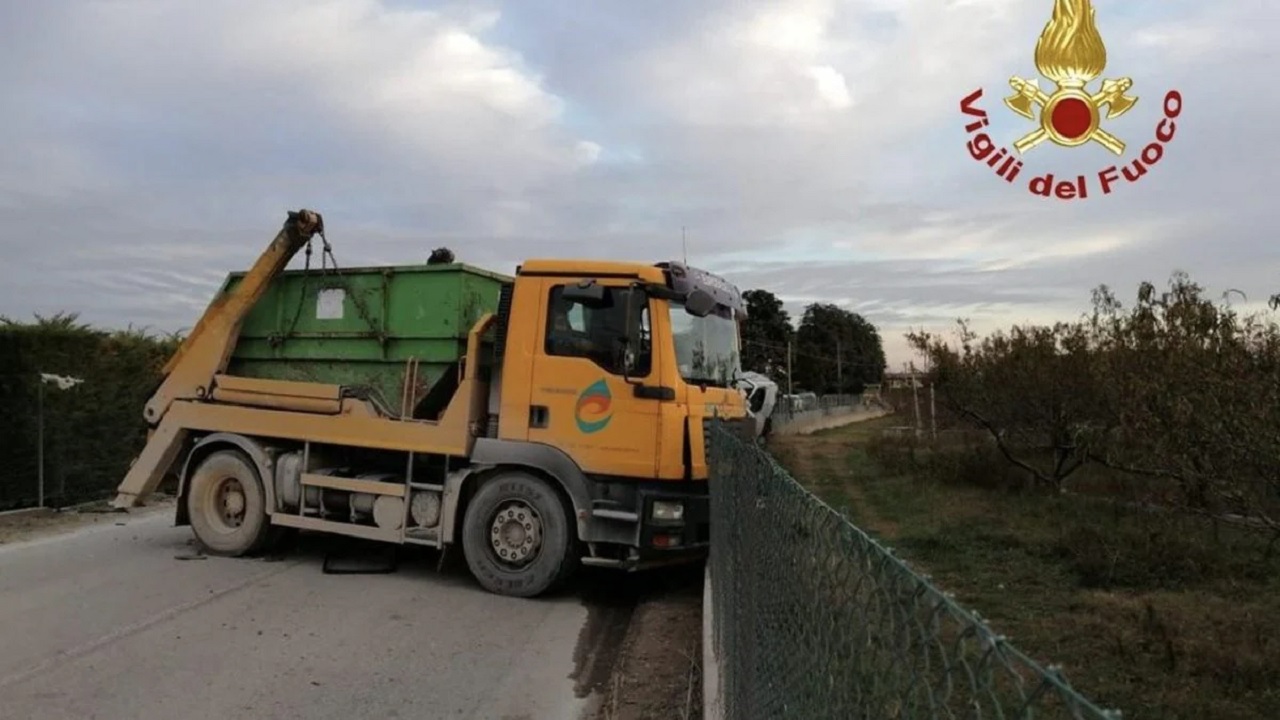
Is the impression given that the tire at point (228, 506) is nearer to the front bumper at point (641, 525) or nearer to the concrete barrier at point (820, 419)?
the front bumper at point (641, 525)

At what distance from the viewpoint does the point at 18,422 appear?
12.1 m

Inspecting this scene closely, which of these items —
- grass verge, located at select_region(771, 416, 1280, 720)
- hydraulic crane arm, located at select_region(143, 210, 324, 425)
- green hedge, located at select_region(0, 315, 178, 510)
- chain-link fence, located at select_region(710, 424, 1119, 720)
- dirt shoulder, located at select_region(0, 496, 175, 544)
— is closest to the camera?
chain-link fence, located at select_region(710, 424, 1119, 720)

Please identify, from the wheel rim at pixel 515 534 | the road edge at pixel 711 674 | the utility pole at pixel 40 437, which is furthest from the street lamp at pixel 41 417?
the road edge at pixel 711 674

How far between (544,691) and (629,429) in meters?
2.48

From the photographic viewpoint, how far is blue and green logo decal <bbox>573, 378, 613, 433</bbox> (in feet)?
25.4

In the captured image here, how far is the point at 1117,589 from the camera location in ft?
25.6

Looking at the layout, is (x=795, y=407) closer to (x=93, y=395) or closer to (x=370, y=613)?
(x=93, y=395)

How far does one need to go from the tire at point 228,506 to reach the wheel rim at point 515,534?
2705mm

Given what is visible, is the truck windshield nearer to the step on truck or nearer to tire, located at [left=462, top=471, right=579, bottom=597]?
the step on truck

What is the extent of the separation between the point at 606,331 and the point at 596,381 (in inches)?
16.5

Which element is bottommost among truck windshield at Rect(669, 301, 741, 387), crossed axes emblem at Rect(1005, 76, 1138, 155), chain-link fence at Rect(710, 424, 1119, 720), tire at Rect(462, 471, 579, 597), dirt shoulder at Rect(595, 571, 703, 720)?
dirt shoulder at Rect(595, 571, 703, 720)

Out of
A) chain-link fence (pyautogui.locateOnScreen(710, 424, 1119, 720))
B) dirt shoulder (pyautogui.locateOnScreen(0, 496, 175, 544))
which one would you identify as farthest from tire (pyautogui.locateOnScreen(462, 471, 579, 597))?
dirt shoulder (pyautogui.locateOnScreen(0, 496, 175, 544))

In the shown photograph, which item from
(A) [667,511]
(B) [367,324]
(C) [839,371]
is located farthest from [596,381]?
(C) [839,371]

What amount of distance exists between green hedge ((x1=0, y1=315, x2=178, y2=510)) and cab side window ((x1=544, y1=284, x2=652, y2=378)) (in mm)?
8235
